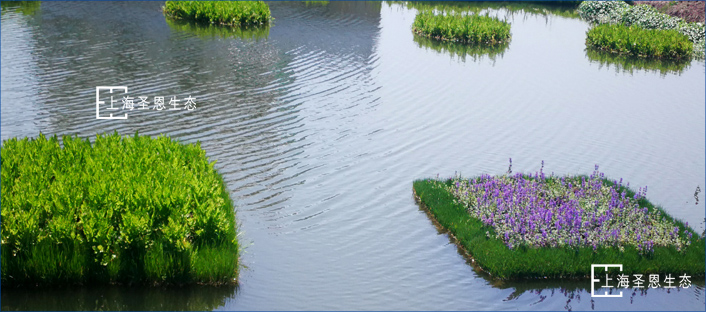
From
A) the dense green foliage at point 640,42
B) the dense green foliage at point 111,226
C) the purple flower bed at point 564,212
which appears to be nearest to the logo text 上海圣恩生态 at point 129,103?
the dense green foliage at point 111,226

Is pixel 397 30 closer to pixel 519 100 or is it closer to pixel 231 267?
pixel 519 100

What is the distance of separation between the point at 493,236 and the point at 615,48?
64.9ft

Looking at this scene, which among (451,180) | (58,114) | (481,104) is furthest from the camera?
(481,104)

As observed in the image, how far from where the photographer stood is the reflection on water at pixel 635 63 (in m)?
24.4

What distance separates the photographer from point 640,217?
10.7 metres

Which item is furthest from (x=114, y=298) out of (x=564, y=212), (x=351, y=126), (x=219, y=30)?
(x=219, y=30)

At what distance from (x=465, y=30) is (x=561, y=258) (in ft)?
65.6

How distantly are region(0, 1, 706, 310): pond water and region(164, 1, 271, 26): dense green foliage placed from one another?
1.16m

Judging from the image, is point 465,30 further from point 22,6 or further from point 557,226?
point 557,226

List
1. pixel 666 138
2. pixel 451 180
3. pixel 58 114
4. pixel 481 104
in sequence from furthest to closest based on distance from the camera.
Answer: pixel 481 104, pixel 666 138, pixel 58 114, pixel 451 180

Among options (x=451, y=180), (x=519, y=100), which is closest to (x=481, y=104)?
(x=519, y=100)

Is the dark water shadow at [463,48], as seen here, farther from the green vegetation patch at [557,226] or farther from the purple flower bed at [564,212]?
the green vegetation patch at [557,226]

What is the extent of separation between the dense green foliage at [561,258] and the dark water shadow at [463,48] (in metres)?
16.0

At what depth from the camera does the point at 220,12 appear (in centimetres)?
2875
